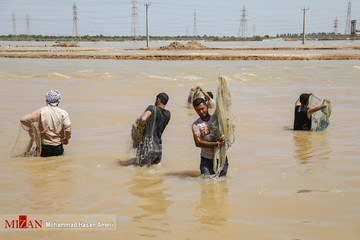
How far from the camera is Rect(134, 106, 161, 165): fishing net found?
237 inches

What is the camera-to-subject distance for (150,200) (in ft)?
16.6

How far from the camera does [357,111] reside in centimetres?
1138

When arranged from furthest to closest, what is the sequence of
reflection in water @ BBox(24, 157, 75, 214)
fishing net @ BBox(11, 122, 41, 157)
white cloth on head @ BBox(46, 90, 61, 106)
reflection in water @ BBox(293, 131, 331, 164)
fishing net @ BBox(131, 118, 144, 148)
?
reflection in water @ BBox(293, 131, 331, 164)
fishing net @ BBox(11, 122, 41, 157)
white cloth on head @ BBox(46, 90, 61, 106)
fishing net @ BBox(131, 118, 144, 148)
reflection in water @ BBox(24, 157, 75, 214)

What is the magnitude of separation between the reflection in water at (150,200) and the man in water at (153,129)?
178mm

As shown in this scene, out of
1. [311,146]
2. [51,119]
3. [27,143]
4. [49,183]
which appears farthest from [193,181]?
[27,143]

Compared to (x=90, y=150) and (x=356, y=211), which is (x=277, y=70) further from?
(x=356, y=211)

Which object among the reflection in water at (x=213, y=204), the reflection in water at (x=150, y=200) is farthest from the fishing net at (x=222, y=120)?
the reflection in water at (x=150, y=200)

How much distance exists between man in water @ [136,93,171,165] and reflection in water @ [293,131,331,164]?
235 cm

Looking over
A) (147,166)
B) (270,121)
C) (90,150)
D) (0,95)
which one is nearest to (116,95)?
(0,95)

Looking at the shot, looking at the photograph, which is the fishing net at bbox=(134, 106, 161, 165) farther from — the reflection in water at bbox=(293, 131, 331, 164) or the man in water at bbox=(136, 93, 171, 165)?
the reflection in water at bbox=(293, 131, 331, 164)

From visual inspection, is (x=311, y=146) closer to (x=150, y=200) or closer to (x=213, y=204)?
(x=213, y=204)

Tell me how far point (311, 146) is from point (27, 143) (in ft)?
16.9

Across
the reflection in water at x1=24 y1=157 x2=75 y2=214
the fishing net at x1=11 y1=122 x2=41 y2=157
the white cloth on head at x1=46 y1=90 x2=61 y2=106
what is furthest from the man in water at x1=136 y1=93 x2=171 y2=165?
the fishing net at x1=11 y1=122 x2=41 y2=157

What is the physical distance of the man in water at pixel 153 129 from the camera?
235 inches
